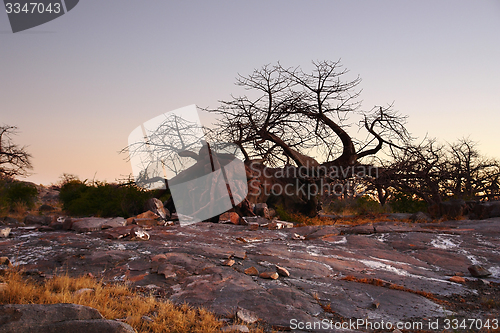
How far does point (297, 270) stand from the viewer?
5066 millimetres

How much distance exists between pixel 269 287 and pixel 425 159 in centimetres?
1144

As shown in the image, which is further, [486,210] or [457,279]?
[486,210]

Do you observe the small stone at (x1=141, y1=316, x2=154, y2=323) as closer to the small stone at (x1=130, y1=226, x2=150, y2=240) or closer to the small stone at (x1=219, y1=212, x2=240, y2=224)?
the small stone at (x1=130, y1=226, x2=150, y2=240)

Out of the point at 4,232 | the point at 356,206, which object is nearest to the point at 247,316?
the point at 4,232

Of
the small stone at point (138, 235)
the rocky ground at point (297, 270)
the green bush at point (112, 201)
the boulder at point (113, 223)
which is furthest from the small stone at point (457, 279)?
the green bush at point (112, 201)

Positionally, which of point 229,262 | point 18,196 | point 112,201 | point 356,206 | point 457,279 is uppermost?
point 18,196

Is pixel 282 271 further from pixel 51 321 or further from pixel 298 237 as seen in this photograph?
pixel 298 237

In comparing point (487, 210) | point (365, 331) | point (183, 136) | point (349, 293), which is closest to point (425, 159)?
point (487, 210)

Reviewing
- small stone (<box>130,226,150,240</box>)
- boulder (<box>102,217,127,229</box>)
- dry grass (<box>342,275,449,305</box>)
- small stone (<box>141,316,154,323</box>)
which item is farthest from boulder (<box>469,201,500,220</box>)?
small stone (<box>141,316,154,323</box>)

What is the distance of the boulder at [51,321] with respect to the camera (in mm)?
2521

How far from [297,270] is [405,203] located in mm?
14497

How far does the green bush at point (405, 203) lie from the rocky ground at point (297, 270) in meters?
9.11

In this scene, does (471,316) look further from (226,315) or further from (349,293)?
(226,315)

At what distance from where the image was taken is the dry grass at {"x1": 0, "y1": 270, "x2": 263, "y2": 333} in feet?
10.4
